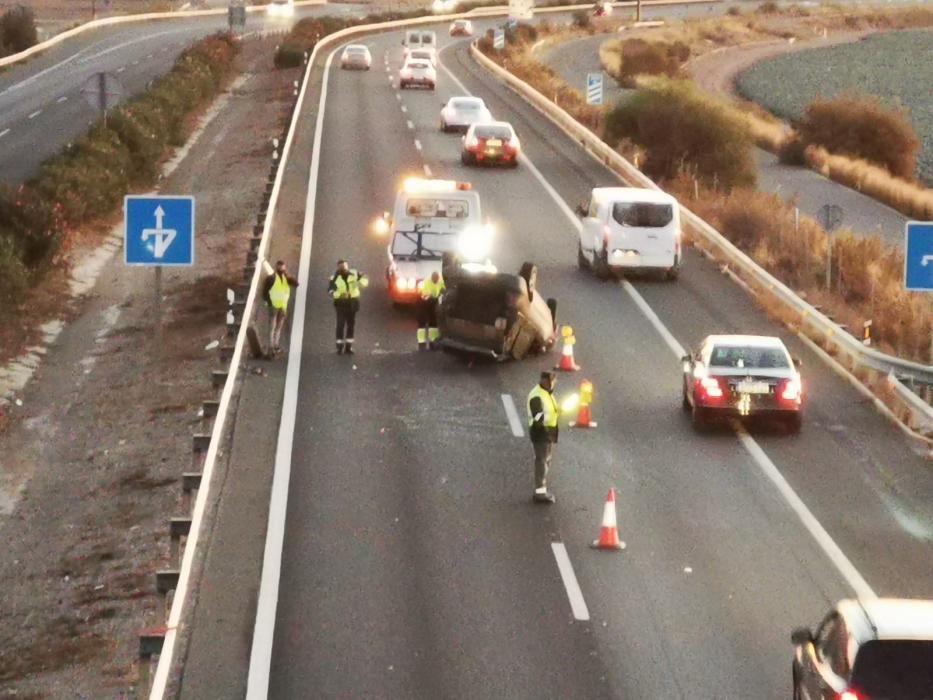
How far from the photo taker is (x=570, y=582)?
17797 millimetres

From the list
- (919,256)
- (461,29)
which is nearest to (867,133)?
(461,29)

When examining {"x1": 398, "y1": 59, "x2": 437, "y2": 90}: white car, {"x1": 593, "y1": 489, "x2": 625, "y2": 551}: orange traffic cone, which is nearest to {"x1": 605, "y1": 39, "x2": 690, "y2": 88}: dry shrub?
{"x1": 398, "y1": 59, "x2": 437, "y2": 90}: white car

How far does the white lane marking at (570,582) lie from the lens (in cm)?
1692

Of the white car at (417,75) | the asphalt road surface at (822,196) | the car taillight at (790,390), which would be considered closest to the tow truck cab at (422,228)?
the asphalt road surface at (822,196)

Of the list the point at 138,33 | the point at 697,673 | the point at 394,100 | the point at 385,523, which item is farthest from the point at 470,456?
the point at 138,33

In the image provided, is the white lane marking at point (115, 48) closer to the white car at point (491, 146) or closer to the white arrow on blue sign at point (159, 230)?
the white car at point (491, 146)

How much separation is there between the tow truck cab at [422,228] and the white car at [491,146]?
16.1 meters

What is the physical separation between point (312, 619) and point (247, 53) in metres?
83.1

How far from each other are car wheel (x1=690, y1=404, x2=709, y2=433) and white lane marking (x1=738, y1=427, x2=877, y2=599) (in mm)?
484

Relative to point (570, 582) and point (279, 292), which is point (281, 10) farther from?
point (570, 582)

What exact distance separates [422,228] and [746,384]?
→ 974 centimetres

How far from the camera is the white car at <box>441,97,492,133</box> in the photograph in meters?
56.5

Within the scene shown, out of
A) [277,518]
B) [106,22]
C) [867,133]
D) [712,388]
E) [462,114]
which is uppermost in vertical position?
[106,22]

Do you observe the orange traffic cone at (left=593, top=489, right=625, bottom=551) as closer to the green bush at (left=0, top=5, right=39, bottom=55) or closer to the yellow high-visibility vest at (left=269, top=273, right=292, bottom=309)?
the yellow high-visibility vest at (left=269, top=273, right=292, bottom=309)
